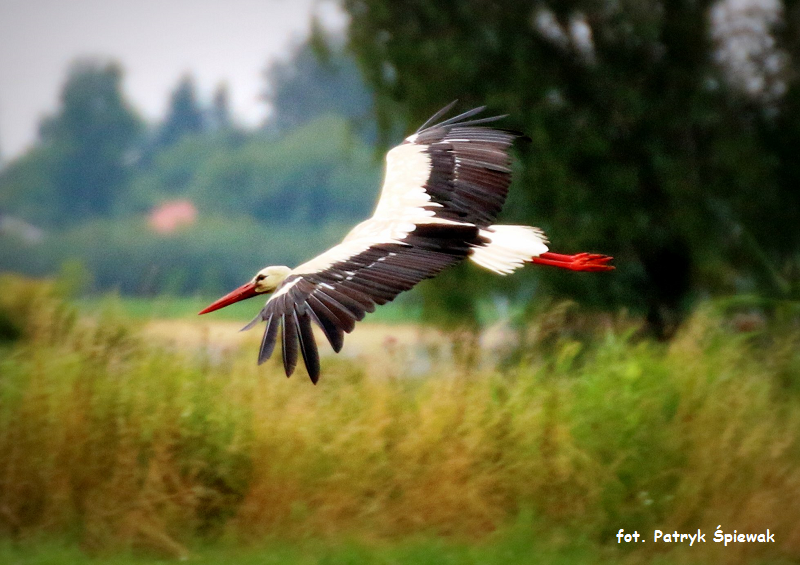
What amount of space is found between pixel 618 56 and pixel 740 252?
2244mm

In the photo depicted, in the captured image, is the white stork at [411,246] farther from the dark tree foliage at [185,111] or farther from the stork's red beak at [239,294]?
the dark tree foliage at [185,111]

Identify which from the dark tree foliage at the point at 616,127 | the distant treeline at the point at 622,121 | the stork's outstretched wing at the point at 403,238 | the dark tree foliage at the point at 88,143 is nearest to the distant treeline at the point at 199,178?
the dark tree foliage at the point at 88,143

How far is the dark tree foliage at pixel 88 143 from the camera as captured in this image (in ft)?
69.4

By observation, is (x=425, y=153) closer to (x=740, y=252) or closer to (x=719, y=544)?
(x=719, y=544)

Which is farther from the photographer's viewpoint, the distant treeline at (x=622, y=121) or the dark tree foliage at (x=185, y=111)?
the dark tree foliage at (x=185, y=111)

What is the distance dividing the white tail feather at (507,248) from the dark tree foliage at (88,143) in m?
16.5

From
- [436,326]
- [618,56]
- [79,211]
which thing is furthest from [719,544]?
[79,211]

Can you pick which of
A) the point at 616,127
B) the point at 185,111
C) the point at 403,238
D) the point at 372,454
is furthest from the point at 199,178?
the point at 403,238

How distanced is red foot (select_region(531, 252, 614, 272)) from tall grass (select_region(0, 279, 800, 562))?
1170 millimetres

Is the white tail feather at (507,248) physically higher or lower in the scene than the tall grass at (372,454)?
higher

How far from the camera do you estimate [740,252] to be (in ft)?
31.8

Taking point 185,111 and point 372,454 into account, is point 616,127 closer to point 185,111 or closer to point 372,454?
point 372,454

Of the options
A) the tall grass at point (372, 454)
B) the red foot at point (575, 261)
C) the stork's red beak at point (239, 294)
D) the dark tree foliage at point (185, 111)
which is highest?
the dark tree foliage at point (185, 111)

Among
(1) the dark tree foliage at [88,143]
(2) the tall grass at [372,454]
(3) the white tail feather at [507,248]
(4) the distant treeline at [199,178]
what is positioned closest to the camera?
(3) the white tail feather at [507,248]
